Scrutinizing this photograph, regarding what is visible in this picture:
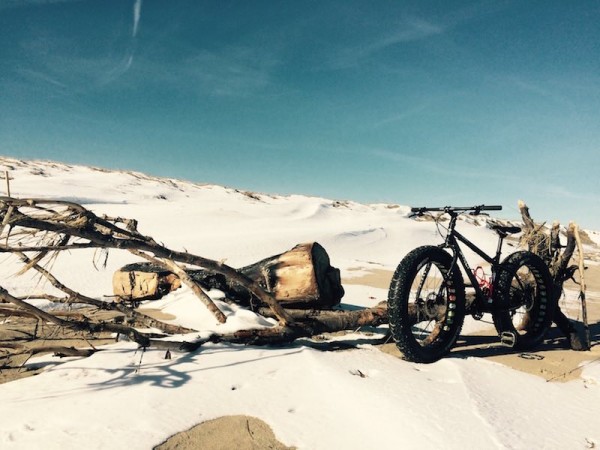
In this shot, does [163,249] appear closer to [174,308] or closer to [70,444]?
[70,444]

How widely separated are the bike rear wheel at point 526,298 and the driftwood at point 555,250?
0.15m

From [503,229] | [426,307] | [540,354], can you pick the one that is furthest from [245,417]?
[503,229]

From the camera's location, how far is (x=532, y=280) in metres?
4.91

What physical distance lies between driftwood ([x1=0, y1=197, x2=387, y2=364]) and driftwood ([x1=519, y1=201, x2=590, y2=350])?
2.21 m

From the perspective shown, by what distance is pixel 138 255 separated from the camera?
376 cm

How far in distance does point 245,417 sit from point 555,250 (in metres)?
4.83

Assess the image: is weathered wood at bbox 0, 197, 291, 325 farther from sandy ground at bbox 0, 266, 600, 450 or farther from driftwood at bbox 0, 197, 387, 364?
sandy ground at bbox 0, 266, 600, 450

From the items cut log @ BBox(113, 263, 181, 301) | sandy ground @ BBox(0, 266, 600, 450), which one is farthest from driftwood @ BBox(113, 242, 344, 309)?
sandy ground @ BBox(0, 266, 600, 450)

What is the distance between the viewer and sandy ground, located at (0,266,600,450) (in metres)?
2.04

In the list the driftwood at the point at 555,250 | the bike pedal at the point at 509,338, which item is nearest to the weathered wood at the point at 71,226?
the bike pedal at the point at 509,338

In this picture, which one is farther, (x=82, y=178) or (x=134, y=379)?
(x=82, y=178)

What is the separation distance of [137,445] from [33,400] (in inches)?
35.8

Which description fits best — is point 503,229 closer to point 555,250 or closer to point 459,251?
point 459,251

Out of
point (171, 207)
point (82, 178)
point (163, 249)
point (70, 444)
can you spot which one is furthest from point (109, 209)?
point (70, 444)
